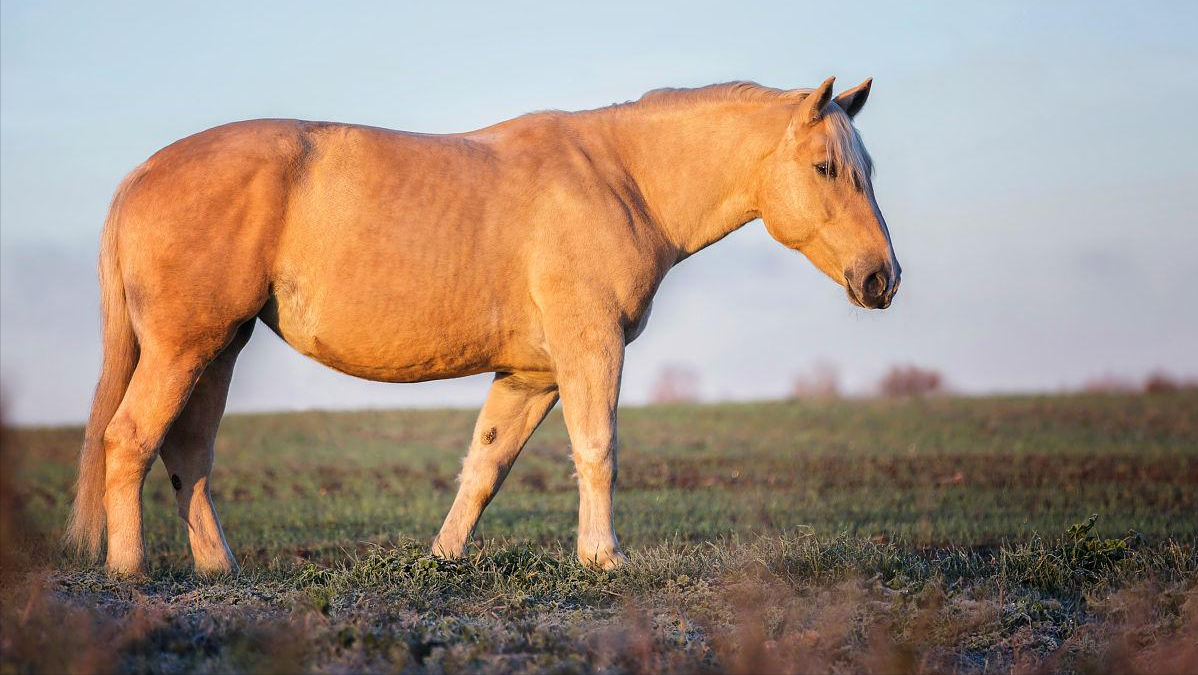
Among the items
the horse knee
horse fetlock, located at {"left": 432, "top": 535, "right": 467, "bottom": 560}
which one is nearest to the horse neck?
horse fetlock, located at {"left": 432, "top": 535, "right": 467, "bottom": 560}

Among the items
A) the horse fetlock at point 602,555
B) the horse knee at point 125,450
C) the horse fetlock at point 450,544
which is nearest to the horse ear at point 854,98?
the horse fetlock at point 602,555

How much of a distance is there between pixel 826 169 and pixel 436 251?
2376 millimetres

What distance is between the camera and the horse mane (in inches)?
271

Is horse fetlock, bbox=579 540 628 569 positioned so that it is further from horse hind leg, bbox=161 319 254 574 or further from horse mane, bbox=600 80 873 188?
horse mane, bbox=600 80 873 188

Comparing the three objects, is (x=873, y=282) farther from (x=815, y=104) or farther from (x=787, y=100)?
(x=787, y=100)

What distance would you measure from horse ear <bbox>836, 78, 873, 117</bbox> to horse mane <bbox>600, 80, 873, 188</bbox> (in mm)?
113

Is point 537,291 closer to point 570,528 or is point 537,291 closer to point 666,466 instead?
point 570,528

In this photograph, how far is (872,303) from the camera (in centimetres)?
698

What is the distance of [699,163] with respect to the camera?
285 inches

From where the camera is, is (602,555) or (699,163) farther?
(699,163)

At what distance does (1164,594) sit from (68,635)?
5.32m

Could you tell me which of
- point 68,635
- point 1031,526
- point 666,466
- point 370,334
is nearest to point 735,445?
point 666,466

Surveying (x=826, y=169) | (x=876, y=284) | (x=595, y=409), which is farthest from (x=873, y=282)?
(x=595, y=409)

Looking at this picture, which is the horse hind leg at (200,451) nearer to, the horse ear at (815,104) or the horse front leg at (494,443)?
the horse front leg at (494,443)
